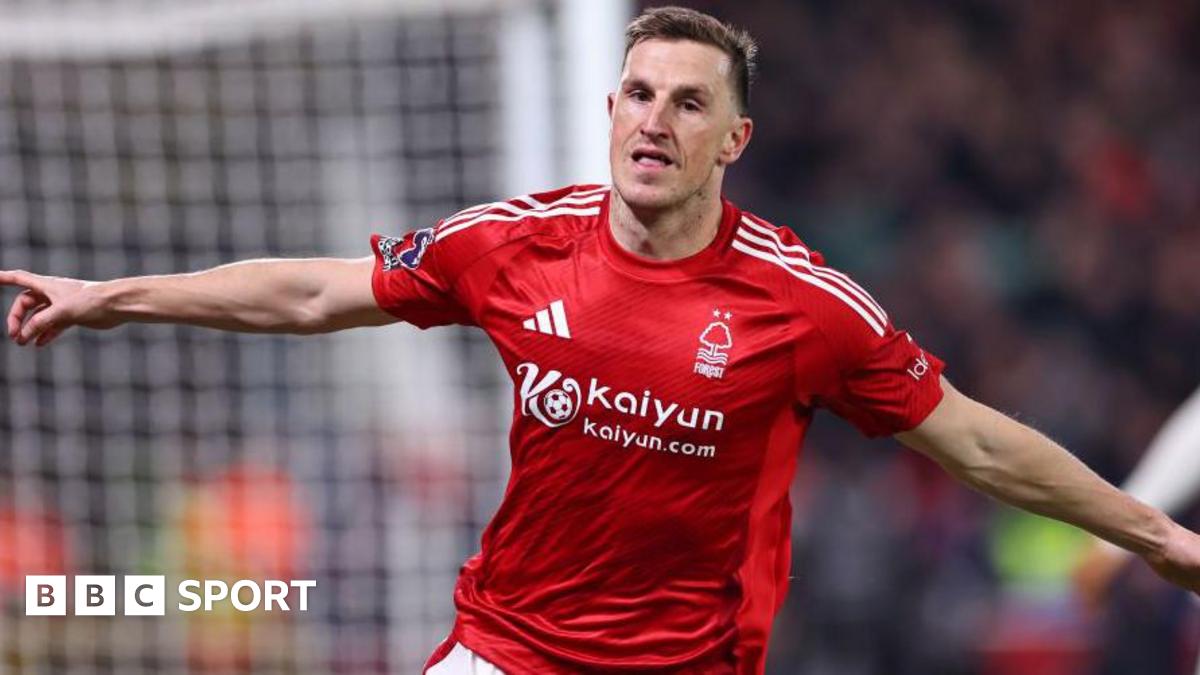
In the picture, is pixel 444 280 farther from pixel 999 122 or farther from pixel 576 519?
pixel 999 122

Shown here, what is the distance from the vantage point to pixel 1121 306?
11969 mm

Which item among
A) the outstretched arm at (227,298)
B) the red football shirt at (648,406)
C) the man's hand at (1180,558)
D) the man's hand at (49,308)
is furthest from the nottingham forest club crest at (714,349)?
the man's hand at (49,308)

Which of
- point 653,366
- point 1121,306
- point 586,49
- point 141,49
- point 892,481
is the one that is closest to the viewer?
point 653,366

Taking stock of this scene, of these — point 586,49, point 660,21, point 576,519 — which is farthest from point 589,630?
point 586,49

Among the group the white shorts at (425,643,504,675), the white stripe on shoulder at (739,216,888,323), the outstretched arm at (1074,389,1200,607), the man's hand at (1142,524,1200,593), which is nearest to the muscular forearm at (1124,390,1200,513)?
the outstretched arm at (1074,389,1200,607)

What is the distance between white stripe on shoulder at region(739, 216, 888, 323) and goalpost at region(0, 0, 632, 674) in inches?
78.1

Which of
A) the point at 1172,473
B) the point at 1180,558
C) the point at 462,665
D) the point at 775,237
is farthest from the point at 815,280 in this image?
the point at 1172,473

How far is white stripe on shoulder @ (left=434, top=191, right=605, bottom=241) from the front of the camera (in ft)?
15.7

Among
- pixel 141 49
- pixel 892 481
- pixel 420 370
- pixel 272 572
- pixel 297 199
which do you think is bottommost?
pixel 892 481

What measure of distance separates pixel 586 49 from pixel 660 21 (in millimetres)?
1772

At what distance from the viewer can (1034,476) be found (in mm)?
4777

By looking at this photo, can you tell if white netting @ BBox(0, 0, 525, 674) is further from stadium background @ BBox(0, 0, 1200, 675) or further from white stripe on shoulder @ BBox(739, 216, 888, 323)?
white stripe on shoulder @ BBox(739, 216, 888, 323)

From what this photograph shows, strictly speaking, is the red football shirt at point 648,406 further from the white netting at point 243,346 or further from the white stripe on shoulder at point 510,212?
Answer: the white netting at point 243,346

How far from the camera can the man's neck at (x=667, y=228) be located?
15.2 ft
